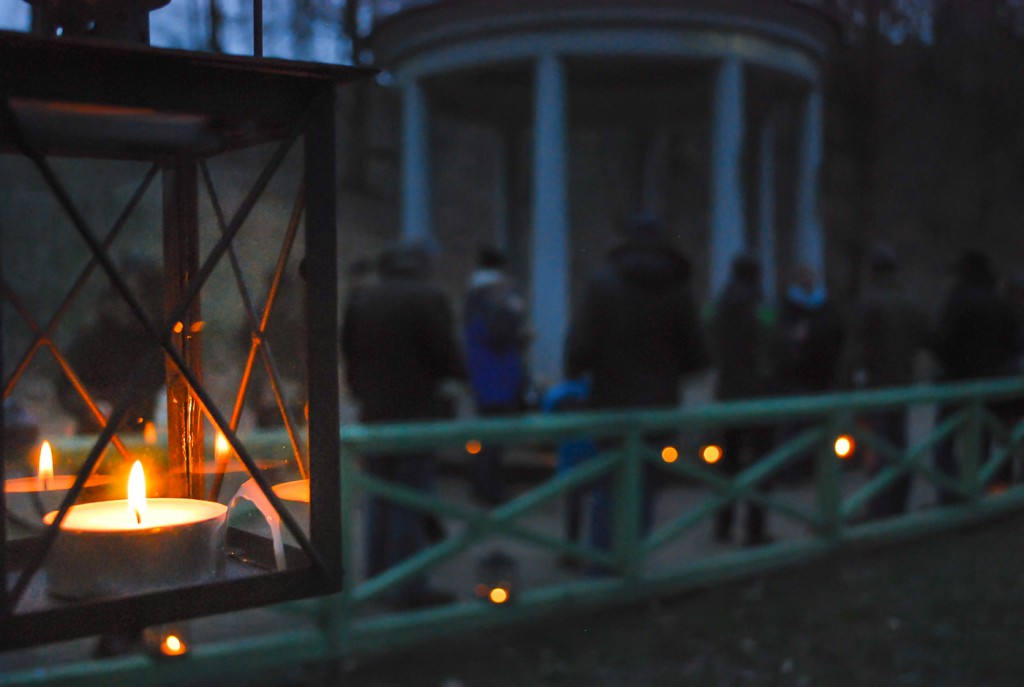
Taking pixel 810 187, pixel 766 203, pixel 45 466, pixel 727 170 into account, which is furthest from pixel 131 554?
pixel 766 203

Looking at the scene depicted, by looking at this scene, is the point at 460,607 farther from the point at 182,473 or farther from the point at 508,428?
the point at 182,473

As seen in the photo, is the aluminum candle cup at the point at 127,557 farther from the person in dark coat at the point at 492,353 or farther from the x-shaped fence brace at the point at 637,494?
the person in dark coat at the point at 492,353

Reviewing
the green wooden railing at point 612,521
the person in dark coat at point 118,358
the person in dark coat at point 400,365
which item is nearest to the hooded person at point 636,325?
the green wooden railing at point 612,521

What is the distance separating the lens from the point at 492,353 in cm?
628

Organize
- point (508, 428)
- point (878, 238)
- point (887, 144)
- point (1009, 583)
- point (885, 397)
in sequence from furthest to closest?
point (878, 238)
point (887, 144)
point (885, 397)
point (508, 428)
point (1009, 583)

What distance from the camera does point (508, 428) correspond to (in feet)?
14.7

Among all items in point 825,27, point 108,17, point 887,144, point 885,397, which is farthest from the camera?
point 887,144

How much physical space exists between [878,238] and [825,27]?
869cm

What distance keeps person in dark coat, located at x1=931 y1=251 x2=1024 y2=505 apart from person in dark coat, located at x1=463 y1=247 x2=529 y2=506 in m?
2.52


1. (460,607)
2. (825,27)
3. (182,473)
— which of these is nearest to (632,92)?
(825,27)

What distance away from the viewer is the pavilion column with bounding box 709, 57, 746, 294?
27.8ft

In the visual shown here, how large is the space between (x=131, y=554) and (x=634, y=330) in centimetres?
390

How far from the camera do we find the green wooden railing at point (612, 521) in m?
3.84

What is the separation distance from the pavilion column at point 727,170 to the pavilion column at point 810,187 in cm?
125
